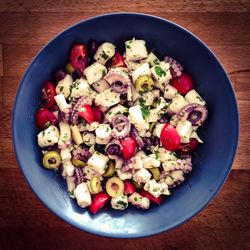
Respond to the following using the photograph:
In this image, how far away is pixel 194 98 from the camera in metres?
1.56

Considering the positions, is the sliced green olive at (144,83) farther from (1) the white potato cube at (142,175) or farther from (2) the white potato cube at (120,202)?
(2) the white potato cube at (120,202)

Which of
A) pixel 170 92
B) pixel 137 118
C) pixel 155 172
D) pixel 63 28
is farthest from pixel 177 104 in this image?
pixel 63 28

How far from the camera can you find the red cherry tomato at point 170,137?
1.51m

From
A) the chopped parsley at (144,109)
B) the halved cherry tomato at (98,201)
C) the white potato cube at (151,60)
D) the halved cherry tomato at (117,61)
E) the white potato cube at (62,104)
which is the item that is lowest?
the halved cherry tomato at (98,201)

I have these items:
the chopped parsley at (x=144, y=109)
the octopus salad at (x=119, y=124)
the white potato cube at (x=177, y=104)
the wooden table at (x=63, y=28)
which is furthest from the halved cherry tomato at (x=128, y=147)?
the wooden table at (x=63, y=28)

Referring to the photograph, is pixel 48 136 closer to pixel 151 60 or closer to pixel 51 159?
pixel 51 159

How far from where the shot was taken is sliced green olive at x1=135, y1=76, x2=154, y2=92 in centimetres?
150

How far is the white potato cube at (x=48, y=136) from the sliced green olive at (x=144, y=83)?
0.37 metres

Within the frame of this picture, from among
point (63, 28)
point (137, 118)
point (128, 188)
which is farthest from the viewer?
point (63, 28)

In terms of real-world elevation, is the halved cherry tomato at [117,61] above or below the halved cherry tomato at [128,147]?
above

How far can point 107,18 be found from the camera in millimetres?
1502

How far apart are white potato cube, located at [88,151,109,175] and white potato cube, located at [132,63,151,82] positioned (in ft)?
1.09

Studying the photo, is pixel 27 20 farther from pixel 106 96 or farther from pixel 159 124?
pixel 159 124

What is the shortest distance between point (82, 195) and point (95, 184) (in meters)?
0.07
